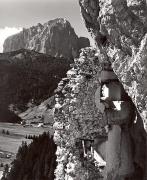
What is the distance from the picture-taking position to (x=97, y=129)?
Result: 13461 millimetres

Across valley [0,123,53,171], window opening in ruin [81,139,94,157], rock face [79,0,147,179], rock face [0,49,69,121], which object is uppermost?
rock face [0,49,69,121]

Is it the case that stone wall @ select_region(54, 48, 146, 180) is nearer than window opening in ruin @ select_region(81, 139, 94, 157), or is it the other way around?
stone wall @ select_region(54, 48, 146, 180)

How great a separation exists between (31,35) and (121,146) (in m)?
181

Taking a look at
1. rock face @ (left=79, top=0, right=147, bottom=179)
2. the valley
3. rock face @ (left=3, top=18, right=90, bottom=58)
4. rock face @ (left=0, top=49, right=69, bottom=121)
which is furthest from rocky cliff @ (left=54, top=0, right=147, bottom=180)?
rock face @ (left=3, top=18, right=90, bottom=58)

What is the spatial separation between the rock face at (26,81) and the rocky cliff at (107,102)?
99.1 metres

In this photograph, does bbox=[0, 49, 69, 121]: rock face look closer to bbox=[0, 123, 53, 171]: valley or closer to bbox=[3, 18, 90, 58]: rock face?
bbox=[3, 18, 90, 58]: rock face

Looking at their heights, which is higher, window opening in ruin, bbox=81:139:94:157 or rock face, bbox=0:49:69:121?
rock face, bbox=0:49:69:121

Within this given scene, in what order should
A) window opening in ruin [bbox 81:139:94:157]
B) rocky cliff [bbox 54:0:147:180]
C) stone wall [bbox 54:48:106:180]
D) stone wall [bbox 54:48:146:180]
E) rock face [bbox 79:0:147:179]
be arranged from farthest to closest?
stone wall [bbox 54:48:106:180], window opening in ruin [bbox 81:139:94:157], stone wall [bbox 54:48:146:180], rocky cliff [bbox 54:0:147:180], rock face [bbox 79:0:147:179]

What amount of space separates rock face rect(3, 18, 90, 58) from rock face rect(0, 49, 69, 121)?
99.9 feet

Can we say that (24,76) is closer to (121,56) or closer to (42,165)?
(42,165)

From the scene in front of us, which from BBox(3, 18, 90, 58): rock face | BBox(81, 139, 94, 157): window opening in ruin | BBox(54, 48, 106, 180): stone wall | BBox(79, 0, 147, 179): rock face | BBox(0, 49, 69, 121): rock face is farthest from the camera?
BBox(3, 18, 90, 58): rock face

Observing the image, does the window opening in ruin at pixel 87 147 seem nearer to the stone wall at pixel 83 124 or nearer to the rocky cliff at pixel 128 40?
the stone wall at pixel 83 124

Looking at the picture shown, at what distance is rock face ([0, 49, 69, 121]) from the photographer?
118 m

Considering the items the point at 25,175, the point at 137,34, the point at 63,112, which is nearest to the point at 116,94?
the point at 137,34
